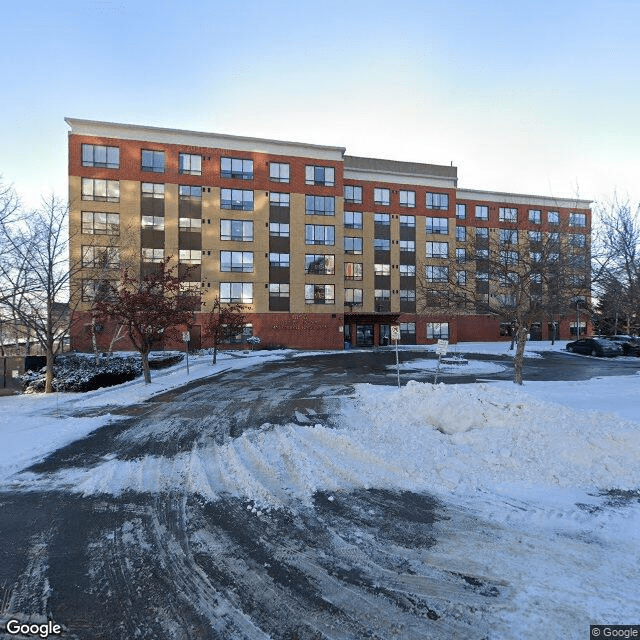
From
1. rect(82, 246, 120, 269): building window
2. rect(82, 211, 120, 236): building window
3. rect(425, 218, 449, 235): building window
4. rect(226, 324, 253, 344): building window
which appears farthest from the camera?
rect(425, 218, 449, 235): building window

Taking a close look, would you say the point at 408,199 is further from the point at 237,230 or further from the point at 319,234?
the point at 237,230

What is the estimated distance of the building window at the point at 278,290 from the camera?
37688 mm

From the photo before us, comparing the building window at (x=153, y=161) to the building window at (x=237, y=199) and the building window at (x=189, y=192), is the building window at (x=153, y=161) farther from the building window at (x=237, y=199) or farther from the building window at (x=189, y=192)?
the building window at (x=237, y=199)

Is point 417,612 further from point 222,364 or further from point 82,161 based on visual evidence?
point 82,161

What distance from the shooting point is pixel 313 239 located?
38.9m

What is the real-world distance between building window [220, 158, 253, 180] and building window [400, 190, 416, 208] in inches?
703

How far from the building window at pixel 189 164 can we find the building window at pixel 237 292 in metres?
10.9

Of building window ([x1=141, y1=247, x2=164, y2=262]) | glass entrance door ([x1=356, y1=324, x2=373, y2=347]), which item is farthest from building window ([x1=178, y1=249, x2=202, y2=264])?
glass entrance door ([x1=356, y1=324, x2=373, y2=347])

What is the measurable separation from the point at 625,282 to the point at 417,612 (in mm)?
16044

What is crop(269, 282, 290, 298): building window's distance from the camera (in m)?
37.7

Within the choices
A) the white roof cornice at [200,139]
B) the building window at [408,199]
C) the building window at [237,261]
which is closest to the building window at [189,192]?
the white roof cornice at [200,139]

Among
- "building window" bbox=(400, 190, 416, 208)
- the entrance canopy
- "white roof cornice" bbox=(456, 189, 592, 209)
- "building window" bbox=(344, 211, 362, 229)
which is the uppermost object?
"white roof cornice" bbox=(456, 189, 592, 209)

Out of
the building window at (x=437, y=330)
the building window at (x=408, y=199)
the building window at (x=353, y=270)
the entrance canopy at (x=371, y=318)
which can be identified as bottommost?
the building window at (x=437, y=330)

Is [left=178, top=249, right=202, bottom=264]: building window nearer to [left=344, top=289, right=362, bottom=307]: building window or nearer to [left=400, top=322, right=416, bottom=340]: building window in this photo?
[left=344, top=289, right=362, bottom=307]: building window
